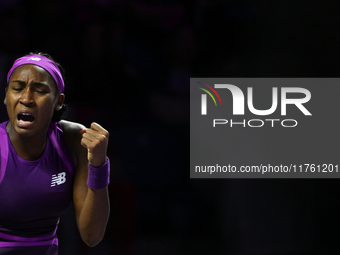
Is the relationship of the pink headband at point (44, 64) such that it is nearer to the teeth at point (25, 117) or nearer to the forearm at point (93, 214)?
the teeth at point (25, 117)

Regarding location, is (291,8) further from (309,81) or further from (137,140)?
(137,140)

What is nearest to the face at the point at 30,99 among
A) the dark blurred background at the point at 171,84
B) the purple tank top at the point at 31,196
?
the purple tank top at the point at 31,196

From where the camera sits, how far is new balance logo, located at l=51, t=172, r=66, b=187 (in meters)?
1.50

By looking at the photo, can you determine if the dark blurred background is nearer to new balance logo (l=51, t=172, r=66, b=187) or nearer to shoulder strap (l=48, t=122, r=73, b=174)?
shoulder strap (l=48, t=122, r=73, b=174)

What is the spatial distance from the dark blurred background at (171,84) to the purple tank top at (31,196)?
98cm

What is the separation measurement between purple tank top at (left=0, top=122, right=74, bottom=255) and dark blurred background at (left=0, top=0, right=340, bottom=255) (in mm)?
981

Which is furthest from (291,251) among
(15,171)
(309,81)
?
(15,171)

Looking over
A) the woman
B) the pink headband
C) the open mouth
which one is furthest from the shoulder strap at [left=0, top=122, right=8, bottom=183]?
the pink headband

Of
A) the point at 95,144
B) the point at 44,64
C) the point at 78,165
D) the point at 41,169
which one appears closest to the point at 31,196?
the point at 41,169

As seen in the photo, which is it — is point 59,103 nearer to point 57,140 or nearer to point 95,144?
point 57,140

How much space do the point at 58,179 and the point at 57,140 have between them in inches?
6.5

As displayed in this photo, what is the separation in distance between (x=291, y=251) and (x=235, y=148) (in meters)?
0.73

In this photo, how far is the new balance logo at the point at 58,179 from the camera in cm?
150

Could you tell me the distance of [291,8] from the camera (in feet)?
8.46
